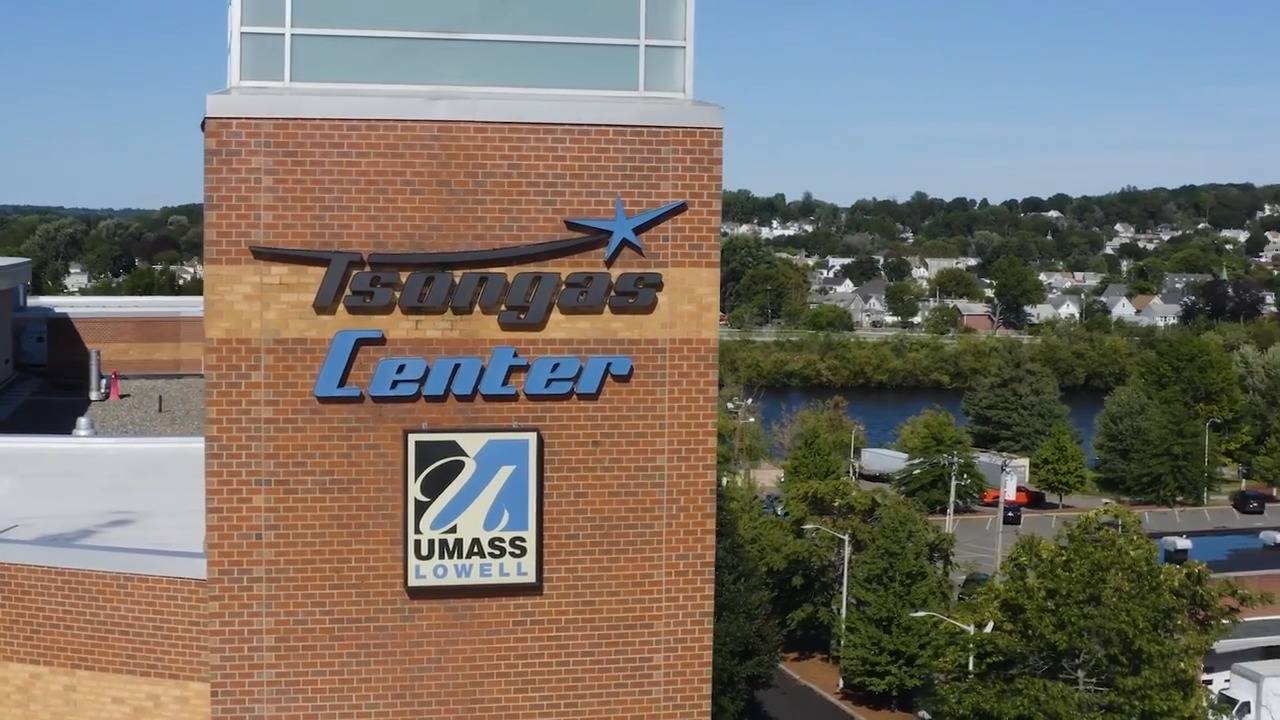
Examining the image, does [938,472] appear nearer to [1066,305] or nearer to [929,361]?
[929,361]

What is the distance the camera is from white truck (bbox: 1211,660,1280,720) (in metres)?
30.4

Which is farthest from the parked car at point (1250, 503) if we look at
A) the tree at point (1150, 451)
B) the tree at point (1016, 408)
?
the tree at point (1016, 408)

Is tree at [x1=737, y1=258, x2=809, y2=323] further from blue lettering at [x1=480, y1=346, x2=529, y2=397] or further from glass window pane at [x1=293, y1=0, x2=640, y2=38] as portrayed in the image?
blue lettering at [x1=480, y1=346, x2=529, y2=397]

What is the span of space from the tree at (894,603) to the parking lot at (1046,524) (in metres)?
11.7

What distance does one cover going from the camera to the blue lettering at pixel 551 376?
11.8 m

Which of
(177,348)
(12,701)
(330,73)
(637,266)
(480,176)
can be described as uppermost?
(330,73)

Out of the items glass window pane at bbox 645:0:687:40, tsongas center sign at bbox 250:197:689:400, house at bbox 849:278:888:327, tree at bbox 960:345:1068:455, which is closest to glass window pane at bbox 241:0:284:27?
tsongas center sign at bbox 250:197:689:400

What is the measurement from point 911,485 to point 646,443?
51.4 metres

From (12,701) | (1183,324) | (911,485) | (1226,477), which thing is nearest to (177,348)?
(12,701)

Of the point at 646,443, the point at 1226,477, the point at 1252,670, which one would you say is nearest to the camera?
the point at 646,443

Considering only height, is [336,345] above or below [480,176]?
below

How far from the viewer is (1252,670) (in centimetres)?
3097

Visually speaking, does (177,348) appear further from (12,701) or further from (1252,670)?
(1252,670)

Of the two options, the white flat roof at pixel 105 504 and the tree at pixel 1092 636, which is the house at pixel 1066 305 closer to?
the tree at pixel 1092 636
